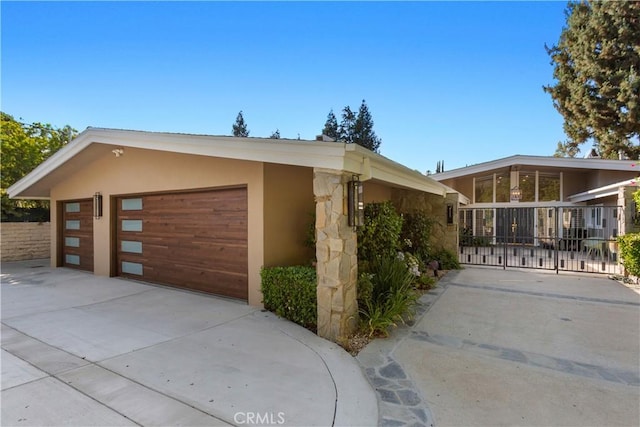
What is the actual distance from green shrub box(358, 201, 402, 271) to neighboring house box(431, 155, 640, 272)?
25.4 feet

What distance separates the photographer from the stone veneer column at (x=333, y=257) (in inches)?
170

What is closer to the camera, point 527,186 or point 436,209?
point 436,209

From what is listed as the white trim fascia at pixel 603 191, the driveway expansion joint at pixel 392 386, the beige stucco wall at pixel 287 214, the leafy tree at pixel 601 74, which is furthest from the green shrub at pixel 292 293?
the leafy tree at pixel 601 74

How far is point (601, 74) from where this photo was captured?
17.1 metres

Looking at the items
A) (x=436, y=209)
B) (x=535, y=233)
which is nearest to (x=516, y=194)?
(x=535, y=233)

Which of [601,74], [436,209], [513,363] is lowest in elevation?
[513,363]

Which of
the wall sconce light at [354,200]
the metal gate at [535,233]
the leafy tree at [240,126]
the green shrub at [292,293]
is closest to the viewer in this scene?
the wall sconce light at [354,200]

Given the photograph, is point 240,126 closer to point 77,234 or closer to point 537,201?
point 77,234

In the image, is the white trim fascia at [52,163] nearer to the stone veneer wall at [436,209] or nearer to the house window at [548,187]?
the stone veneer wall at [436,209]

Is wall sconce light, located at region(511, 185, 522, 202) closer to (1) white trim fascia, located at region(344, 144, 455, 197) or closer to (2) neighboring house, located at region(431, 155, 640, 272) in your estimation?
(2) neighboring house, located at region(431, 155, 640, 272)

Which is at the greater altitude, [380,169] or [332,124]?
[332,124]

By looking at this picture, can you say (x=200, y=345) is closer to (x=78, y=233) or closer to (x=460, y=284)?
(x=460, y=284)

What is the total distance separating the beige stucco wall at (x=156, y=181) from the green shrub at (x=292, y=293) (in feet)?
1.24

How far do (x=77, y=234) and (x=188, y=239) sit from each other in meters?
5.47
